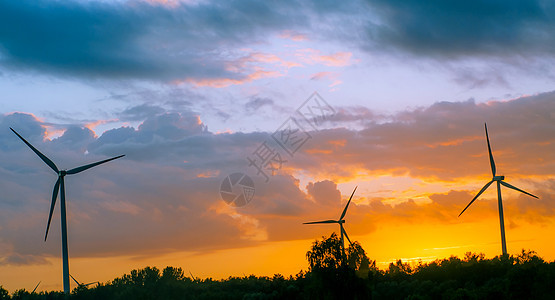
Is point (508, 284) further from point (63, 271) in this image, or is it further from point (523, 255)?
point (63, 271)

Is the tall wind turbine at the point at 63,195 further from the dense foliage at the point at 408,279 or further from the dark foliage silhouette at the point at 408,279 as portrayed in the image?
the dense foliage at the point at 408,279

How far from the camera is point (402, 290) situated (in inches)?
6417

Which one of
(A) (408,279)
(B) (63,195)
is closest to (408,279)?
(A) (408,279)

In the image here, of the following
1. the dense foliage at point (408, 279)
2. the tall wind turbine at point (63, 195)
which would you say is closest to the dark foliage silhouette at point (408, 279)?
the dense foliage at point (408, 279)

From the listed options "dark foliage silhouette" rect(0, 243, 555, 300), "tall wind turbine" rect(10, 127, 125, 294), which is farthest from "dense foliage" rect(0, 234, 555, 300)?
"tall wind turbine" rect(10, 127, 125, 294)

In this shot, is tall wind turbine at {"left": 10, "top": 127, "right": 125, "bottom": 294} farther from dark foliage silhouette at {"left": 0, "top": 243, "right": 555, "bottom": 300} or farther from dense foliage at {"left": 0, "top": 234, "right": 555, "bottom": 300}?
dense foliage at {"left": 0, "top": 234, "right": 555, "bottom": 300}

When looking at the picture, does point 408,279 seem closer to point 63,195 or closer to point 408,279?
point 408,279

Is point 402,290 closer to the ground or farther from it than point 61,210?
closer to the ground

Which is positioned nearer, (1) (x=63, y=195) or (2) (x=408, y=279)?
(1) (x=63, y=195)

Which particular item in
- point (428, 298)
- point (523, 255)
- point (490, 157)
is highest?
A: point (490, 157)

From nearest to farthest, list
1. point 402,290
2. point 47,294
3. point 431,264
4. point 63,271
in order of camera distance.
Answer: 1. point 63,271
2. point 402,290
3. point 431,264
4. point 47,294

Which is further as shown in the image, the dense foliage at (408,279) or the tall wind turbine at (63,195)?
the tall wind turbine at (63,195)

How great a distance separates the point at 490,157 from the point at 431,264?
48601 mm

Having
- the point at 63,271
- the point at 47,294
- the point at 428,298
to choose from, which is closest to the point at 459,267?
the point at 428,298
